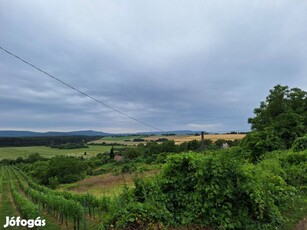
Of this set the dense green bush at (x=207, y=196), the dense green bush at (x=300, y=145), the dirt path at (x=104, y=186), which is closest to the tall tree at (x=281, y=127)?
the dense green bush at (x=300, y=145)

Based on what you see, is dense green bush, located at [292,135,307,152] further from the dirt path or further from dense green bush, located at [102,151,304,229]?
dense green bush, located at [102,151,304,229]

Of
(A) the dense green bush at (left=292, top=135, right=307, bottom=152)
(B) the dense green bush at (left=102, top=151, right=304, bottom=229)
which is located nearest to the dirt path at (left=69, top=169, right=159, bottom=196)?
(A) the dense green bush at (left=292, top=135, right=307, bottom=152)

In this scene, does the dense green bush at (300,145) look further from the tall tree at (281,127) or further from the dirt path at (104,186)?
the dirt path at (104,186)

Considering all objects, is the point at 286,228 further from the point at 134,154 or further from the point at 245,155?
the point at 134,154

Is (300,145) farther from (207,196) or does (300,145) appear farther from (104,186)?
(104,186)

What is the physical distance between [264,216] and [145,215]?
13.0 feet

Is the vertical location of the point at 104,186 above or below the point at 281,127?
below

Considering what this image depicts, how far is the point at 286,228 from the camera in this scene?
8.55 m

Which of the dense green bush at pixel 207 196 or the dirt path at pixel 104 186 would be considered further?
the dirt path at pixel 104 186

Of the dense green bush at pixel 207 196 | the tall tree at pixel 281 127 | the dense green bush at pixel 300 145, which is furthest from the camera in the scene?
the tall tree at pixel 281 127

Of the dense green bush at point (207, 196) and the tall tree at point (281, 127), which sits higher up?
the tall tree at point (281, 127)

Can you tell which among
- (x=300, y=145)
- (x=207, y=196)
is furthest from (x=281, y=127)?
(x=207, y=196)

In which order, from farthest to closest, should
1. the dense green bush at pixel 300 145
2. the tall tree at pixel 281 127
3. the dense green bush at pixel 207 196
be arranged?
1. the tall tree at pixel 281 127
2. the dense green bush at pixel 300 145
3. the dense green bush at pixel 207 196

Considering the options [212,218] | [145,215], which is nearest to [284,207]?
[212,218]
